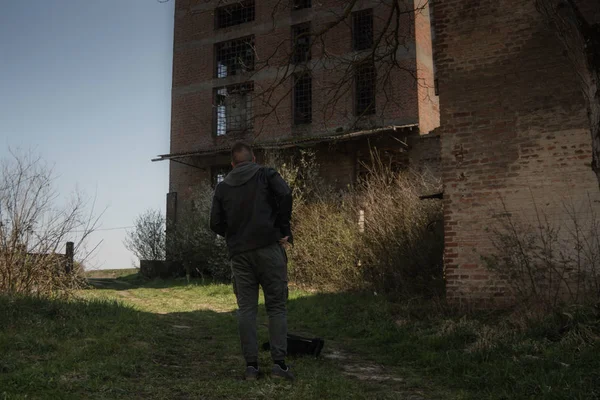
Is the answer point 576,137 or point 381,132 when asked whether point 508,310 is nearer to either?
point 576,137

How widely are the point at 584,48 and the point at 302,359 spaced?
4.31 m

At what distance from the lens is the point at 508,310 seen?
8.05m

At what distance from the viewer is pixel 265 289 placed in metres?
5.07

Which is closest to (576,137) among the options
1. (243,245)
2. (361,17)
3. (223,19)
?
(243,245)

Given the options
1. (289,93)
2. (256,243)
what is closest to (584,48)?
(256,243)

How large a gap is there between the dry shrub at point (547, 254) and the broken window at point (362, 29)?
42.9 feet

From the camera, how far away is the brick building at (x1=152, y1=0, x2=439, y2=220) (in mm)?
18688

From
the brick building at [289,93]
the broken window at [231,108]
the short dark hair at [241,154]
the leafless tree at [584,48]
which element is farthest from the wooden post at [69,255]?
the broken window at [231,108]

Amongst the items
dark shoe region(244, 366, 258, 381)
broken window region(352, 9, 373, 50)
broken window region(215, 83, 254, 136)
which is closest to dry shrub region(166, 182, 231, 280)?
broken window region(215, 83, 254, 136)

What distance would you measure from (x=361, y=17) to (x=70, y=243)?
578 inches

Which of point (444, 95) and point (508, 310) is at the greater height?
point (444, 95)

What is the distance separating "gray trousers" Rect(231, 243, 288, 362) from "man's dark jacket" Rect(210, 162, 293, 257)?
0.10 meters

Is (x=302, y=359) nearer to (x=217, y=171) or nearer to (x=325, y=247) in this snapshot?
(x=325, y=247)

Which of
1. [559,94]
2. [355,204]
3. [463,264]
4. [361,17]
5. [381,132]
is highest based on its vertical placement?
[361,17]
